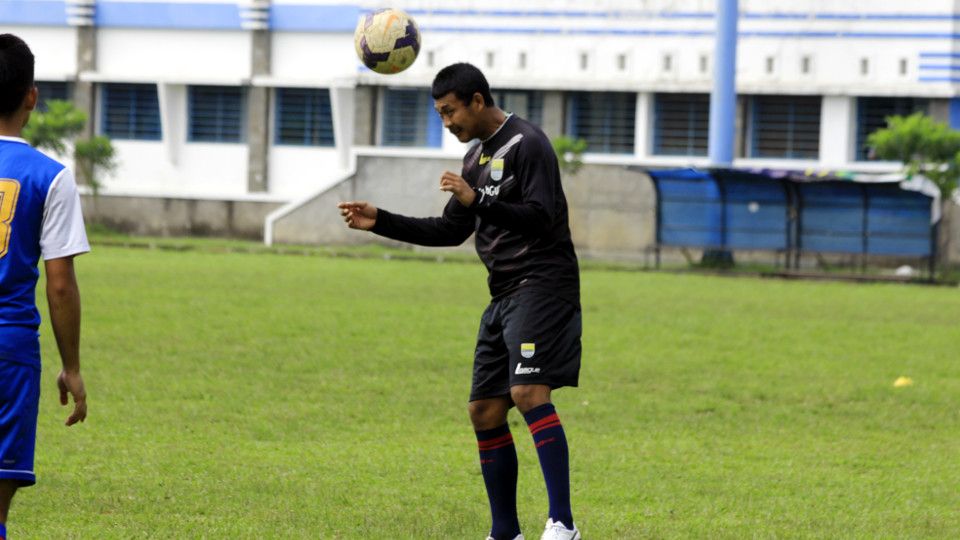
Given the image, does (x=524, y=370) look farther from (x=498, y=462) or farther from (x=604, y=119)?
(x=604, y=119)

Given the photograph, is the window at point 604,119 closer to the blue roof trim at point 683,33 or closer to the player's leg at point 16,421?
the blue roof trim at point 683,33

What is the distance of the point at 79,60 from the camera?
4906 centimetres

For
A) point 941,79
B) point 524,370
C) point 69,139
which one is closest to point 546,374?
point 524,370

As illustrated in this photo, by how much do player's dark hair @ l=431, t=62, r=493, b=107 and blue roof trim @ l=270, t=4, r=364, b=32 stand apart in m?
39.2

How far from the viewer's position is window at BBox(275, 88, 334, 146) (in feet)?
156

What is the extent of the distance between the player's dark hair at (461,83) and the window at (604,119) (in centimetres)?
3617

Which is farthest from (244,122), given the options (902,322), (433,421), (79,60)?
(433,421)

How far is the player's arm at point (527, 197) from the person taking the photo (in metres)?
7.34

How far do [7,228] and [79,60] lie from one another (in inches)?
1759

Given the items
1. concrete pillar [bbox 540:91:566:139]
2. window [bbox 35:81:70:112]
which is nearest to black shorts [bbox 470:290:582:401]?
concrete pillar [bbox 540:91:566:139]

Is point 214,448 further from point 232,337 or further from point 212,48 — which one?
point 212,48

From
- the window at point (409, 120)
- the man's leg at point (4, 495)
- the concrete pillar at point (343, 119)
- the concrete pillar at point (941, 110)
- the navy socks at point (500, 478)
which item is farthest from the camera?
the concrete pillar at point (343, 119)

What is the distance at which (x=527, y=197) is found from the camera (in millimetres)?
Result: 7508

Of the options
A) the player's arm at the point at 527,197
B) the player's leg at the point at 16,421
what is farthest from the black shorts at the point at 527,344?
the player's leg at the point at 16,421
